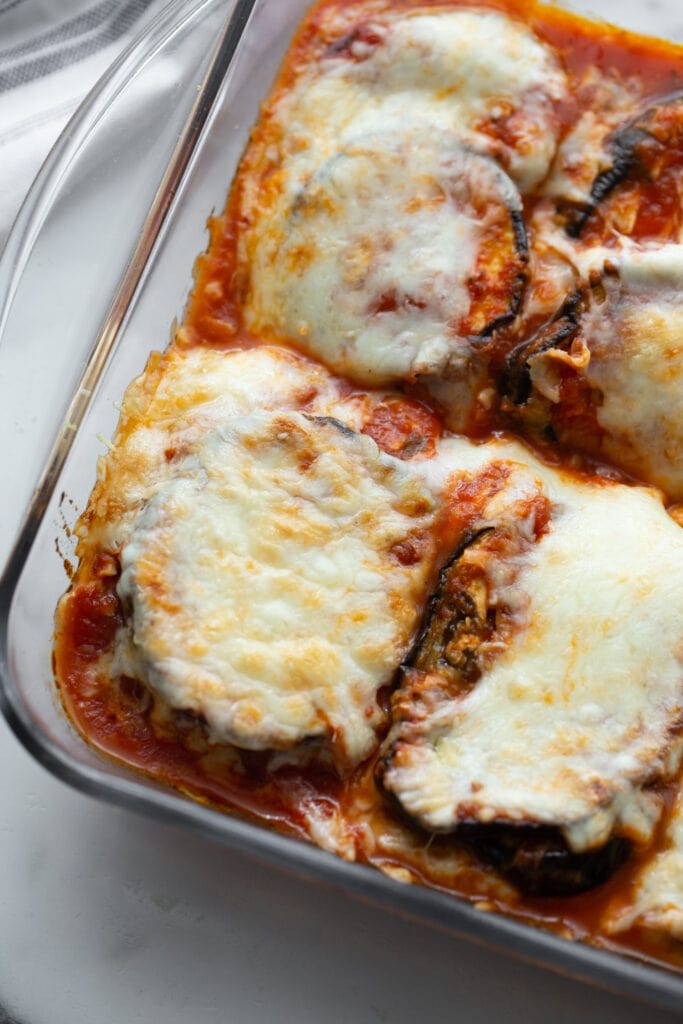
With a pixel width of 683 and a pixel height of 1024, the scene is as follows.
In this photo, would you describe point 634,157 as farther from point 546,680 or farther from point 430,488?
point 546,680

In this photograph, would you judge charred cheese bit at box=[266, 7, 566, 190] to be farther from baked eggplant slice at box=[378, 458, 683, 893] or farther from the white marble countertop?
the white marble countertop

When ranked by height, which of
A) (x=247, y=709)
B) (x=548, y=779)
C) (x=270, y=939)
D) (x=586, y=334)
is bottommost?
(x=270, y=939)

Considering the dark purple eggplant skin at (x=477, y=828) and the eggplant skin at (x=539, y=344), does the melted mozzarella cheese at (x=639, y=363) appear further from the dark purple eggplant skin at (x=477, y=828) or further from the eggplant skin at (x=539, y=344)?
the dark purple eggplant skin at (x=477, y=828)

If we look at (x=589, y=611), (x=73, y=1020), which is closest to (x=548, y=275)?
(x=589, y=611)

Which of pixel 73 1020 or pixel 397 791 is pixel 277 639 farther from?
pixel 73 1020

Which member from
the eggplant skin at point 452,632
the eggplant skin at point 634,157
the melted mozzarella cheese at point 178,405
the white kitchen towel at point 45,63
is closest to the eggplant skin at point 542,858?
the eggplant skin at point 452,632

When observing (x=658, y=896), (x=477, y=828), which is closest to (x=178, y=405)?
(x=477, y=828)
